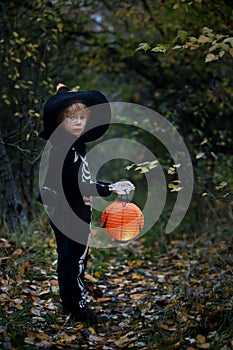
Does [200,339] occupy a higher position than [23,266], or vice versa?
[200,339]

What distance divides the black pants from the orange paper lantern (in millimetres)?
317

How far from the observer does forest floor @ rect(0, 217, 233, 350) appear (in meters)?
3.67

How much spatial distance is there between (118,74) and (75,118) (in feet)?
18.7

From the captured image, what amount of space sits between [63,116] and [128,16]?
15.3 ft

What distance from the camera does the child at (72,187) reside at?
13.2 feet

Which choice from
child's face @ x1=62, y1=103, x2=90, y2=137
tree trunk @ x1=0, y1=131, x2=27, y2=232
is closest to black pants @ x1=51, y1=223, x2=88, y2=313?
child's face @ x1=62, y1=103, x2=90, y2=137

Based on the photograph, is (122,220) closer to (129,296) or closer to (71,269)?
(71,269)

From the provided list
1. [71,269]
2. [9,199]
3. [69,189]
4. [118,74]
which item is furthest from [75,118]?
[118,74]

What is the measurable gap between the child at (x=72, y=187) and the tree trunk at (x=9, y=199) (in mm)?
1888

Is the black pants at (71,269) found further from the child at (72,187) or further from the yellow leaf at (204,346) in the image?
the yellow leaf at (204,346)

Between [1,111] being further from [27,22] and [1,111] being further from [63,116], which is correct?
[63,116]

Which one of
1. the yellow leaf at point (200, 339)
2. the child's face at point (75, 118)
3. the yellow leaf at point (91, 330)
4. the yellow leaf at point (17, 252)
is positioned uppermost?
the child's face at point (75, 118)

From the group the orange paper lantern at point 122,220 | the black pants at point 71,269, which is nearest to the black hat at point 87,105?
the orange paper lantern at point 122,220

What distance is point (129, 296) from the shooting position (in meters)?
4.93
